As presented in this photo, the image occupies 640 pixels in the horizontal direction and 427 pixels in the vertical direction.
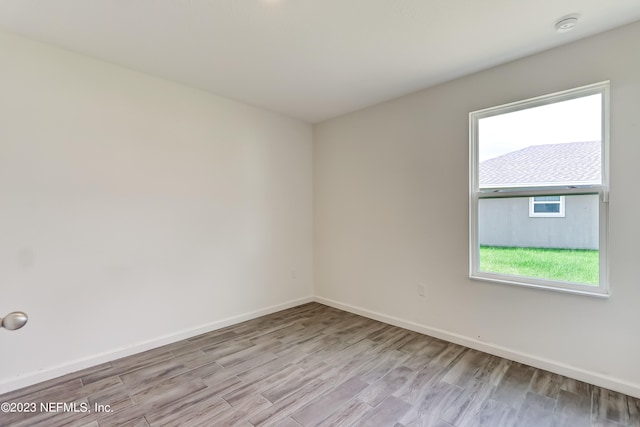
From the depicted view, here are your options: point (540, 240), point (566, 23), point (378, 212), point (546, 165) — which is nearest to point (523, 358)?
point (540, 240)

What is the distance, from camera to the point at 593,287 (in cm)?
217

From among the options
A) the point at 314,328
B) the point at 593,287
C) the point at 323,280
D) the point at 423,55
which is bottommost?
the point at 314,328

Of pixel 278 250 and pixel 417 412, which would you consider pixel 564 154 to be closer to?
pixel 417 412

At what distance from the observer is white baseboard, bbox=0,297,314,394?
2.12 meters

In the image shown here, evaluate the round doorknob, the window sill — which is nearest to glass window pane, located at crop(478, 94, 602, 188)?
the window sill

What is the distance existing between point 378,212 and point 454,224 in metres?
0.88

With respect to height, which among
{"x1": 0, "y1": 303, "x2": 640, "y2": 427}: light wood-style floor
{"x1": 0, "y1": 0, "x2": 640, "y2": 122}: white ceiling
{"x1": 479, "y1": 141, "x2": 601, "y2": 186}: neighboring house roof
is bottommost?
{"x1": 0, "y1": 303, "x2": 640, "y2": 427}: light wood-style floor

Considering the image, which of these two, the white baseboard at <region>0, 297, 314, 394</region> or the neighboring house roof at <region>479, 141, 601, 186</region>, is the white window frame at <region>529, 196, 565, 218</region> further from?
the white baseboard at <region>0, 297, 314, 394</region>

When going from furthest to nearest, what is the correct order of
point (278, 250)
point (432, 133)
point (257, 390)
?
point (278, 250)
point (432, 133)
point (257, 390)

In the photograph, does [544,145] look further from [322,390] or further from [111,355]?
[111,355]

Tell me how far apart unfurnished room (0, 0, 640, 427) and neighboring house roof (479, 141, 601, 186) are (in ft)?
0.05

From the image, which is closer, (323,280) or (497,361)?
(497,361)

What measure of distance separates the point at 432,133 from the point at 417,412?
2417 millimetres

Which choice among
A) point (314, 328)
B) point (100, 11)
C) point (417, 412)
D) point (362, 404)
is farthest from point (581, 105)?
point (100, 11)
